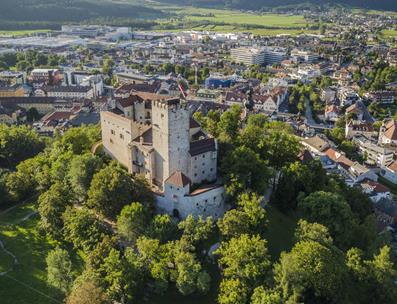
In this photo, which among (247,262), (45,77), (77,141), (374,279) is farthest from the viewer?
(45,77)

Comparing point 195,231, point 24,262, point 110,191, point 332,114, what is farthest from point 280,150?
point 332,114

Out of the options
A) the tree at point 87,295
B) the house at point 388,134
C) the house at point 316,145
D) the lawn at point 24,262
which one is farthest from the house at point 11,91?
the tree at point 87,295

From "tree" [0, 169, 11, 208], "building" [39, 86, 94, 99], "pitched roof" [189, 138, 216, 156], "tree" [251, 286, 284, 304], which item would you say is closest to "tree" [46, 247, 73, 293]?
"tree" [251, 286, 284, 304]

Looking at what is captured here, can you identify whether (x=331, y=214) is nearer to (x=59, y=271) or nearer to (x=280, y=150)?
(x=280, y=150)

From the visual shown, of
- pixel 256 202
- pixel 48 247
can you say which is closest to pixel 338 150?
pixel 256 202

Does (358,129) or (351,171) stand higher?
(351,171)

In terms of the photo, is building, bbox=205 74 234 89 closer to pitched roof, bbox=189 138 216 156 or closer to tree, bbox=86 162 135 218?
pitched roof, bbox=189 138 216 156
